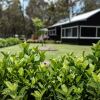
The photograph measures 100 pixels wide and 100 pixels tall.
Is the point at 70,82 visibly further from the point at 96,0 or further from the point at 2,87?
the point at 96,0

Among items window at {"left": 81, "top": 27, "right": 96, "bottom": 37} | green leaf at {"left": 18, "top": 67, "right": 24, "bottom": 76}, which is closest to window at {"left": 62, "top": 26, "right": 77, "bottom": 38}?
window at {"left": 81, "top": 27, "right": 96, "bottom": 37}

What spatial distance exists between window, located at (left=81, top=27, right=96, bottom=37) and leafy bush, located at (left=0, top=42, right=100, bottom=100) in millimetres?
31855

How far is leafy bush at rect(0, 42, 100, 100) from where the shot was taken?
107 inches

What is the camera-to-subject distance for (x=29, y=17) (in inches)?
3056

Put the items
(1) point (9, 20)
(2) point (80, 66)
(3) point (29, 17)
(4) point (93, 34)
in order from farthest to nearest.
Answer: (3) point (29, 17) < (1) point (9, 20) < (4) point (93, 34) < (2) point (80, 66)

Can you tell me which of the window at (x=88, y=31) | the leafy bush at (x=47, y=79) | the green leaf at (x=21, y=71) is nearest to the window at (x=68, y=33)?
the window at (x=88, y=31)

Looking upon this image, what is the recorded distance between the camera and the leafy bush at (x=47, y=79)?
8.90 ft

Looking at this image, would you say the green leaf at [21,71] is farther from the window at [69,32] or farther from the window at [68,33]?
the window at [68,33]

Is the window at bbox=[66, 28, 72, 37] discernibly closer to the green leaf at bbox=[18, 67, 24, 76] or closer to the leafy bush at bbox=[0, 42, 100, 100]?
the leafy bush at bbox=[0, 42, 100, 100]

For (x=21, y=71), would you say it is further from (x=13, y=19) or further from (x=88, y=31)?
(x=13, y=19)

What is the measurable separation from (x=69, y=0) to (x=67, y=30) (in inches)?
907

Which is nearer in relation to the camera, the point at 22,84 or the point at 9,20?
the point at 22,84

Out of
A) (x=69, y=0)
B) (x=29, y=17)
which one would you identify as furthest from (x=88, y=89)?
(x=29, y=17)

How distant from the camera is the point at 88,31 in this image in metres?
35.1
